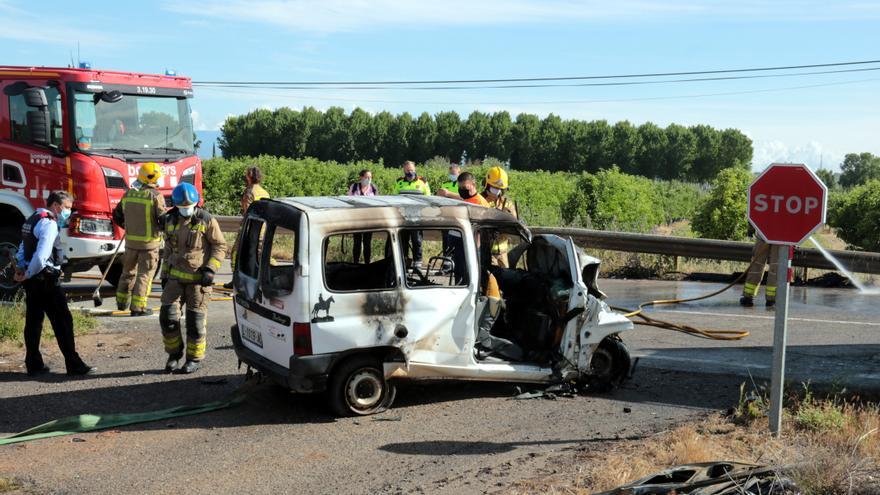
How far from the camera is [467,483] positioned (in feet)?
20.2

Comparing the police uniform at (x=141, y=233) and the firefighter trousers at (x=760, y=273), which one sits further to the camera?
the firefighter trousers at (x=760, y=273)

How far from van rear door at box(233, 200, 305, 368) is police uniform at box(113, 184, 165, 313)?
3748 millimetres

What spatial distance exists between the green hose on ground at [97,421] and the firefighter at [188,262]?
121cm

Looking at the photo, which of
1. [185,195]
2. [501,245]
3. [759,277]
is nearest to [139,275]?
[185,195]

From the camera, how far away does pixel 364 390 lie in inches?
304

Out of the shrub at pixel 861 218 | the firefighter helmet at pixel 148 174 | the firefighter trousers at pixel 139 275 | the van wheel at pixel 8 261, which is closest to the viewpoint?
the firefighter helmet at pixel 148 174

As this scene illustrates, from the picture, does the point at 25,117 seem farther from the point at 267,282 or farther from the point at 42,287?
the point at 267,282

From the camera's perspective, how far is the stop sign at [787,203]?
21.2 feet

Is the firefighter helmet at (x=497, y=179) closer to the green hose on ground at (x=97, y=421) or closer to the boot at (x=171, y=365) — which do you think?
the boot at (x=171, y=365)

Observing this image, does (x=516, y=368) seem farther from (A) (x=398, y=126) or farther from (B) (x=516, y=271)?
(A) (x=398, y=126)

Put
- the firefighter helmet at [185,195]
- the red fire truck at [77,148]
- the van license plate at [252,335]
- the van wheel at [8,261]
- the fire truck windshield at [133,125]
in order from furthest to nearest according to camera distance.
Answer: the van wheel at [8,261] < the fire truck windshield at [133,125] < the red fire truck at [77,148] < the firefighter helmet at [185,195] < the van license plate at [252,335]

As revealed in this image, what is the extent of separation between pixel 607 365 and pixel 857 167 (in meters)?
104

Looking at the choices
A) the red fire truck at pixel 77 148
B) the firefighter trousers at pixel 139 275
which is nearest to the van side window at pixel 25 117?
the red fire truck at pixel 77 148

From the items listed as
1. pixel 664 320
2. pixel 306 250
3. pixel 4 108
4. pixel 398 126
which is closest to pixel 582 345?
pixel 306 250
